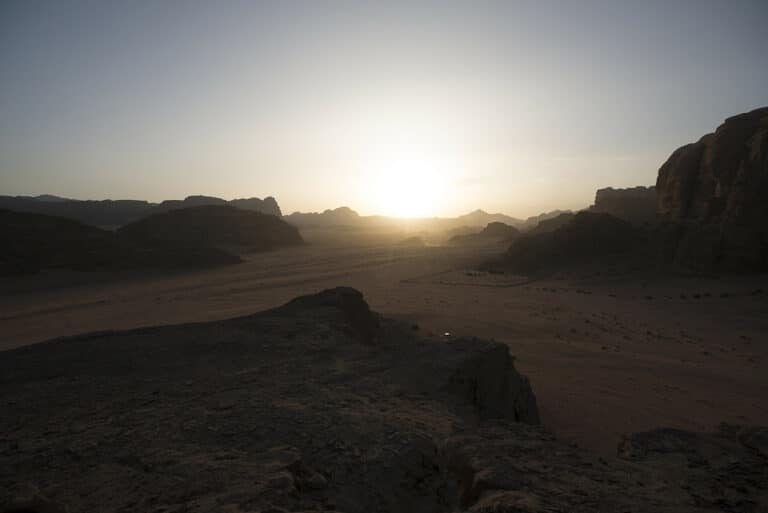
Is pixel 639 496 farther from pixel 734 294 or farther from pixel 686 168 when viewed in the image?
pixel 686 168

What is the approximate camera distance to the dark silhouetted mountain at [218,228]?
1543 inches

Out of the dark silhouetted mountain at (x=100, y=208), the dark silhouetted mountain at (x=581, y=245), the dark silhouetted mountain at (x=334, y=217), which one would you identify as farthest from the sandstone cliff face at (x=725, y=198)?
the dark silhouetted mountain at (x=334, y=217)

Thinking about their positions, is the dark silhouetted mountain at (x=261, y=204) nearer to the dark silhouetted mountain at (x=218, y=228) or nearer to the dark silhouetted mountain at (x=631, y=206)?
the dark silhouetted mountain at (x=218, y=228)

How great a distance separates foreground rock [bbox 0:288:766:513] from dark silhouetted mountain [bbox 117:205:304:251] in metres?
34.1

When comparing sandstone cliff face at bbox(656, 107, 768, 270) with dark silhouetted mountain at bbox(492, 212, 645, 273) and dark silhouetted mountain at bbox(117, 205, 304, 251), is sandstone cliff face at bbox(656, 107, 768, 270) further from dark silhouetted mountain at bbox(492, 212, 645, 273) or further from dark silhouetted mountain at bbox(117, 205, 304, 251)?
dark silhouetted mountain at bbox(117, 205, 304, 251)

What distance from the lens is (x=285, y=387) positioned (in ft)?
16.0

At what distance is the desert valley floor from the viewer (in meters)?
6.56

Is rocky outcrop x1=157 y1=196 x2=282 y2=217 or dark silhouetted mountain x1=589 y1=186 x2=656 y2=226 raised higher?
rocky outcrop x1=157 y1=196 x2=282 y2=217

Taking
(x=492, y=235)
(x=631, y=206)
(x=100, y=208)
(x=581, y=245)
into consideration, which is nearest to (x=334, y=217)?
(x=100, y=208)

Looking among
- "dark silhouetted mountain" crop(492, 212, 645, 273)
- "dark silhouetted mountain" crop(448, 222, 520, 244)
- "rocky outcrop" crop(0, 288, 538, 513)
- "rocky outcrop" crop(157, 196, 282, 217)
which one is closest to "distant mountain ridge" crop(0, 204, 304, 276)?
"dark silhouetted mountain" crop(492, 212, 645, 273)

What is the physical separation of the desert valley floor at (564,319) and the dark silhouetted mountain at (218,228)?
15642 millimetres

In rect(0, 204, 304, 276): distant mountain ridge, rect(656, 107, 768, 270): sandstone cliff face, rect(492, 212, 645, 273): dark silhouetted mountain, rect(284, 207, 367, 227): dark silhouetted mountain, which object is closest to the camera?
rect(656, 107, 768, 270): sandstone cliff face

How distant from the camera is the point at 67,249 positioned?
24.6 metres

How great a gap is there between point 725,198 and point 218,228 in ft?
131
